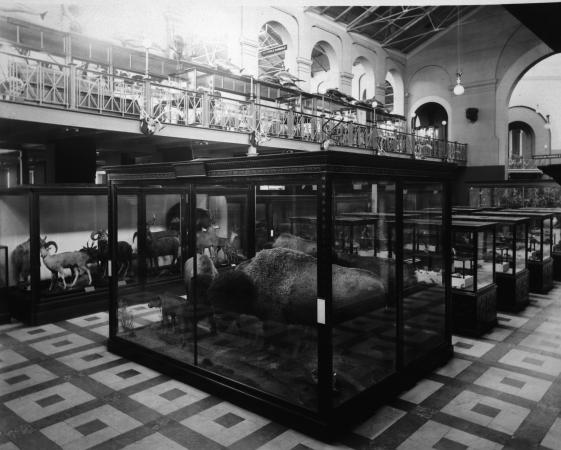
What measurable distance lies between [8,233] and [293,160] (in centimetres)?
608

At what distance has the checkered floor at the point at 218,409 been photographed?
3865mm

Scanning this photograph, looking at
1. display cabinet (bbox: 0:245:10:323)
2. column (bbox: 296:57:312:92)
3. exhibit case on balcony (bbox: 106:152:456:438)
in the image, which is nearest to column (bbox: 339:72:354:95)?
column (bbox: 296:57:312:92)

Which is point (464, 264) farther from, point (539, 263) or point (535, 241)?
point (535, 241)

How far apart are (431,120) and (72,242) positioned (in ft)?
70.4

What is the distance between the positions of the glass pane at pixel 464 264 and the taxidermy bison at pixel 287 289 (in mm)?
2579

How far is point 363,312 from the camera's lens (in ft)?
15.6

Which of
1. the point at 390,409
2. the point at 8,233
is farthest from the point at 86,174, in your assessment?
the point at 390,409

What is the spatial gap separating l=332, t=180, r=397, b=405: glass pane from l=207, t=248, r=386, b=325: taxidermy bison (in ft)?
0.04

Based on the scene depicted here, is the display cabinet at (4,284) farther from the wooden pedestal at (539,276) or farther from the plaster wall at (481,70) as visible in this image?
the plaster wall at (481,70)

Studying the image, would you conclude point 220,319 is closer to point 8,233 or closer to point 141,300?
point 141,300

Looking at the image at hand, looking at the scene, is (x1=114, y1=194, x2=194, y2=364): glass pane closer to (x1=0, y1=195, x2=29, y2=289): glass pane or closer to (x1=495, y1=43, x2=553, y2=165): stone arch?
(x1=0, y1=195, x2=29, y2=289): glass pane

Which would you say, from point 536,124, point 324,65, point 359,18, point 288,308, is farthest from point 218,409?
point 536,124

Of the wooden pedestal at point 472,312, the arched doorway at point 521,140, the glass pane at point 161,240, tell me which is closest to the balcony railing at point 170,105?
the glass pane at point 161,240

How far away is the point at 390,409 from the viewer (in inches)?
174
